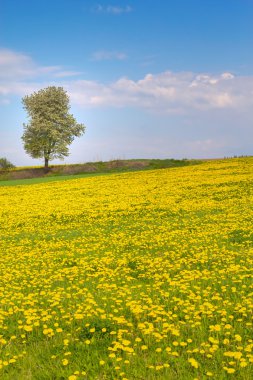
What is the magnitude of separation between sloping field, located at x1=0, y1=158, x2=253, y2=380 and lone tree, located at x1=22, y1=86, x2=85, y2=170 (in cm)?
7017

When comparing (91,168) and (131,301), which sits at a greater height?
(91,168)

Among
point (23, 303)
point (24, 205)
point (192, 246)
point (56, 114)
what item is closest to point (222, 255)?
point (192, 246)

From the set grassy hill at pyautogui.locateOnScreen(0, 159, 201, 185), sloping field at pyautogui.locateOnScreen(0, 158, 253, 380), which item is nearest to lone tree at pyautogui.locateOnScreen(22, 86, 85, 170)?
grassy hill at pyautogui.locateOnScreen(0, 159, 201, 185)

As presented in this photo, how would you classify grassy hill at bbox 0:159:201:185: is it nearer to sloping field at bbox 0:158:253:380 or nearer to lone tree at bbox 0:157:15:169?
lone tree at bbox 0:157:15:169

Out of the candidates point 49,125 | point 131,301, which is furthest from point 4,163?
point 131,301

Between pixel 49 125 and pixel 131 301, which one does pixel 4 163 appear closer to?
pixel 49 125

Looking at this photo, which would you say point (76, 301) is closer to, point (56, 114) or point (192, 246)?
point (192, 246)

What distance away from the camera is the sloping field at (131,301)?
660cm

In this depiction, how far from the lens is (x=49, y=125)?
88125mm

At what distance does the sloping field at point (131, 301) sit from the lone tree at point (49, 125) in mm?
70171

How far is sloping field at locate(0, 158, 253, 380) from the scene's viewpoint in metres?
6.60

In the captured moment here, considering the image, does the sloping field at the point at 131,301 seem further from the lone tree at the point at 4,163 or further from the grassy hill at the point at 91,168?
the lone tree at the point at 4,163

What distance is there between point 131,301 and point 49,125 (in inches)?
3260

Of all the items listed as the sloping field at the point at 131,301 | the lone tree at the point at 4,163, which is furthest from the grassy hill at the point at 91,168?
the sloping field at the point at 131,301
